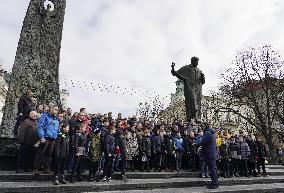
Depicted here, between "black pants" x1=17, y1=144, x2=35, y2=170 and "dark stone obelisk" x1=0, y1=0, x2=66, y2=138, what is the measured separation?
73.2 inches

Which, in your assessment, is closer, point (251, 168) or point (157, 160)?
point (157, 160)

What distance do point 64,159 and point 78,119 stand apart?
1.34 metres

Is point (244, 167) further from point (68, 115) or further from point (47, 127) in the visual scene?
point (47, 127)

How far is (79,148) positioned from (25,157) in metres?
1.75

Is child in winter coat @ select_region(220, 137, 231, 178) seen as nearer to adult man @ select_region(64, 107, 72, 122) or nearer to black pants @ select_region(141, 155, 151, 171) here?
black pants @ select_region(141, 155, 151, 171)

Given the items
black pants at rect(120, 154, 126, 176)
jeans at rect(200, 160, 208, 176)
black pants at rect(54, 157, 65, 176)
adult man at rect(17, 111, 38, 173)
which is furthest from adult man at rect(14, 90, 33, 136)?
jeans at rect(200, 160, 208, 176)

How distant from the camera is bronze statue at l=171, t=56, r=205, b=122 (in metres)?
14.7

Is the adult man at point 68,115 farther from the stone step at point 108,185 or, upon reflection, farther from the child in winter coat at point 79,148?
the stone step at point 108,185

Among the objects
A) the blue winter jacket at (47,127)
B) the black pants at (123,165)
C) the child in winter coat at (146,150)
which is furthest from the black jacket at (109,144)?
the child in winter coat at (146,150)

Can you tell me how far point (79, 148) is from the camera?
8945 millimetres

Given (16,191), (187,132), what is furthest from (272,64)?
(16,191)

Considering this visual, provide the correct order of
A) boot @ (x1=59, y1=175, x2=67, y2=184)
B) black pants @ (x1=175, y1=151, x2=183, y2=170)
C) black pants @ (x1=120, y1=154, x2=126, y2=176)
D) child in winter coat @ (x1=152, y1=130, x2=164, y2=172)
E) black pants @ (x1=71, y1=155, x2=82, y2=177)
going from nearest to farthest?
boot @ (x1=59, y1=175, x2=67, y2=184), black pants @ (x1=71, y1=155, x2=82, y2=177), black pants @ (x1=120, y1=154, x2=126, y2=176), child in winter coat @ (x1=152, y1=130, x2=164, y2=172), black pants @ (x1=175, y1=151, x2=183, y2=170)

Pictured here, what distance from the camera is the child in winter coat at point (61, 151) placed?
859 cm

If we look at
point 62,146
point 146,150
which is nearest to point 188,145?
point 146,150
